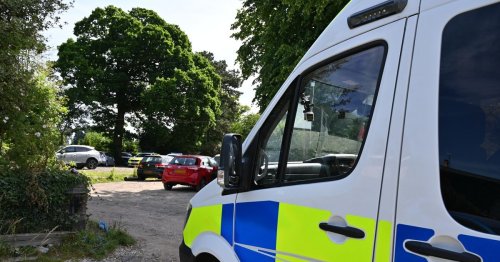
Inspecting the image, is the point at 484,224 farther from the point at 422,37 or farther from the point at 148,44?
the point at 148,44

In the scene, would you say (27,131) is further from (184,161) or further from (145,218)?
(184,161)

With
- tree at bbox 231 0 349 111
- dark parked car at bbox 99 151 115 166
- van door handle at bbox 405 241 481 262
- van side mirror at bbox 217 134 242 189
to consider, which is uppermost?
tree at bbox 231 0 349 111

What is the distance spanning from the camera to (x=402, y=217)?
1.77 metres

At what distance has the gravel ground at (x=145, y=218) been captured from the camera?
6988 millimetres

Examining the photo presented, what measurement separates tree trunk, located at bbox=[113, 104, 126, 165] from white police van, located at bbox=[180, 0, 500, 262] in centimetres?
3748

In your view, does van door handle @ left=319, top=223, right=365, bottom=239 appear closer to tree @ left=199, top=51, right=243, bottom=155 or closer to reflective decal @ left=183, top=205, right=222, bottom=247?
reflective decal @ left=183, top=205, right=222, bottom=247

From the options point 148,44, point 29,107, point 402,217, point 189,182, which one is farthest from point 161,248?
point 148,44

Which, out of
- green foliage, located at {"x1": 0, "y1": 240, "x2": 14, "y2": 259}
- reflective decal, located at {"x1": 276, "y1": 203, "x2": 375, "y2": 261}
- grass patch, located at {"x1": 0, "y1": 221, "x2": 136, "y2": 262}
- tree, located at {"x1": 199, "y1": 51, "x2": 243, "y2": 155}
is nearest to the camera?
reflective decal, located at {"x1": 276, "y1": 203, "x2": 375, "y2": 261}

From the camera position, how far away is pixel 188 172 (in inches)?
702

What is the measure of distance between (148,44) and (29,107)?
3183 centimetres

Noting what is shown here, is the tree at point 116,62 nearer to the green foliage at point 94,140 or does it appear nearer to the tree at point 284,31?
the green foliage at point 94,140

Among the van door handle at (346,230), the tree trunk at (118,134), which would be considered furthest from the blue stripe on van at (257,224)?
the tree trunk at (118,134)

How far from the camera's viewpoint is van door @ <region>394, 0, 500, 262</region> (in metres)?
1.57

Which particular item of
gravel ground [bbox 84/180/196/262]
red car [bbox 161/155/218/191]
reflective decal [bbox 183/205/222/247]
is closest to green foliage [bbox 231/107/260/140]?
red car [bbox 161/155/218/191]
